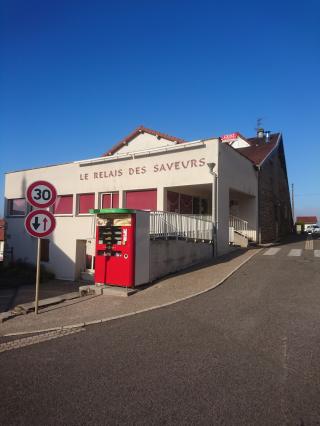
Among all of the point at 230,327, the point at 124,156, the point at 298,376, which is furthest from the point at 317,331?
the point at 124,156

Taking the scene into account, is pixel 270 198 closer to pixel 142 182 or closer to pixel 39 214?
pixel 142 182

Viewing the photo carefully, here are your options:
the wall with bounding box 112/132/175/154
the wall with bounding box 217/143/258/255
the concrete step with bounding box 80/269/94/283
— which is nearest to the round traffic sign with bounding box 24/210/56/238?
the wall with bounding box 217/143/258/255

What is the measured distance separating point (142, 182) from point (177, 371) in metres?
A: 13.9

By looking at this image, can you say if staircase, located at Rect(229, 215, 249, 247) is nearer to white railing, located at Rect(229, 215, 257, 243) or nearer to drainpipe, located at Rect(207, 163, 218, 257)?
white railing, located at Rect(229, 215, 257, 243)

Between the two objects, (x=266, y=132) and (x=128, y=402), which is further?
(x=266, y=132)

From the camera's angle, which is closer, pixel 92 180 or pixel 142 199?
pixel 142 199

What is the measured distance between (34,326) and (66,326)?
615mm

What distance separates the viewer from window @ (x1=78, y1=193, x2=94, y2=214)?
2005 centimetres

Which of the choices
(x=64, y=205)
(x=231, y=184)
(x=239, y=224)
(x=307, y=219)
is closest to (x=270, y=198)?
(x=239, y=224)

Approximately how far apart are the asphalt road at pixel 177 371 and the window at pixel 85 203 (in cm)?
1426

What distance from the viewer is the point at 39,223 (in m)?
7.05

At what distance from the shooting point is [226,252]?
1529 centimetres

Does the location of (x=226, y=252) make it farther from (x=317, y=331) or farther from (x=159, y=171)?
(x=317, y=331)

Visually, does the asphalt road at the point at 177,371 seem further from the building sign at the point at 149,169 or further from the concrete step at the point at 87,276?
the concrete step at the point at 87,276
